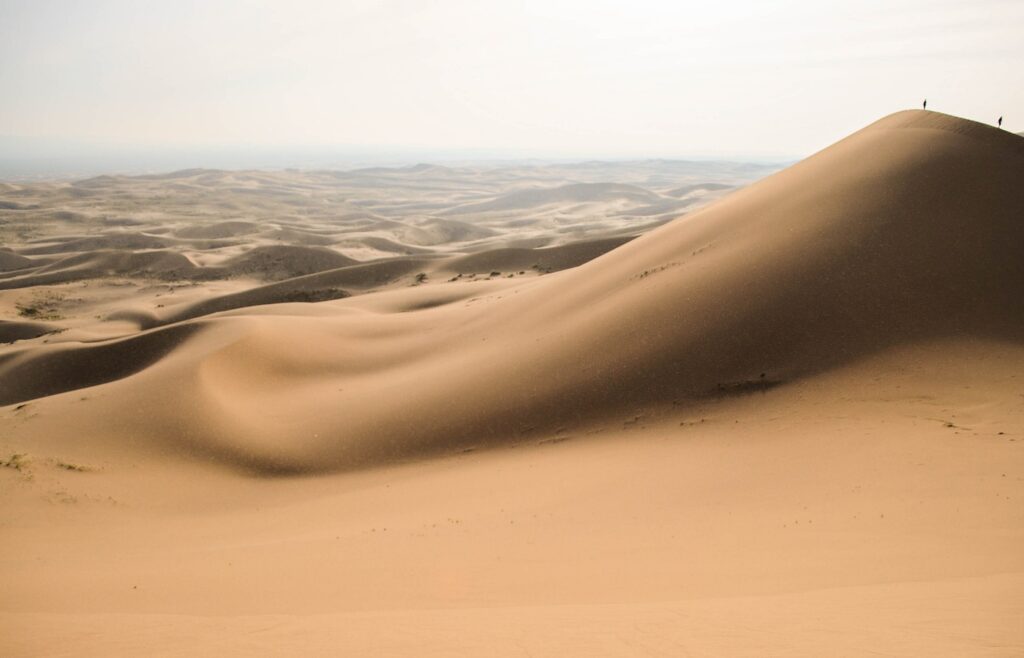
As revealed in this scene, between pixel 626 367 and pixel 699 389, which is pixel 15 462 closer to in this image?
pixel 626 367

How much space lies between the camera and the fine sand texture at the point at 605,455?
4.75 m

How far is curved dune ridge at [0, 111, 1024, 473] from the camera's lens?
36.2 ft

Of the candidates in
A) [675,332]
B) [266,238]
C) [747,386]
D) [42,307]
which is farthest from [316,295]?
[747,386]

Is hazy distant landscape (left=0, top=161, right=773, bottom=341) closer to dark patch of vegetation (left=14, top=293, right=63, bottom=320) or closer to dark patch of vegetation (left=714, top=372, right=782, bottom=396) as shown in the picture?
dark patch of vegetation (left=14, top=293, right=63, bottom=320)

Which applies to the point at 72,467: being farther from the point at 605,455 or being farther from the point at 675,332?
the point at 675,332

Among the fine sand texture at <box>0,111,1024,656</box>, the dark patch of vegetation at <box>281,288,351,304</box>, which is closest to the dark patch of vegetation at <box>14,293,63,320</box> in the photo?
the dark patch of vegetation at <box>281,288,351,304</box>

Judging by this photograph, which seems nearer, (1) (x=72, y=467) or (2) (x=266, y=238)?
(1) (x=72, y=467)

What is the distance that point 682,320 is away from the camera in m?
12.3

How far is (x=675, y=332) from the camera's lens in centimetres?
1212

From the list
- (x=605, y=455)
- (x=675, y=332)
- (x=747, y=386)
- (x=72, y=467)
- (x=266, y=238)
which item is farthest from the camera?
(x=266, y=238)

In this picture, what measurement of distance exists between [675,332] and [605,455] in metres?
3.51

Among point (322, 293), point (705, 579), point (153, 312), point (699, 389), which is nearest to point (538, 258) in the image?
point (322, 293)

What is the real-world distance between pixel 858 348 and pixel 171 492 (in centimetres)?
1118

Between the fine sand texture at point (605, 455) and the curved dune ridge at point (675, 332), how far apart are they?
0.07m
